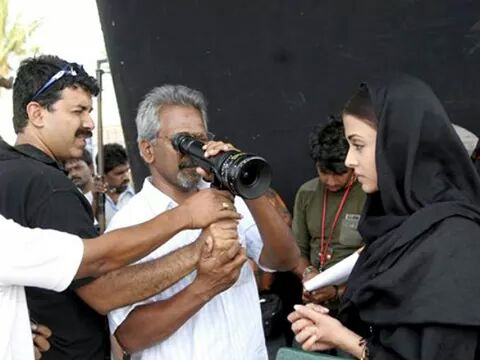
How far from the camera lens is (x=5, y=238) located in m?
1.24

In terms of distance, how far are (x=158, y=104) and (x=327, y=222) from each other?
1424mm

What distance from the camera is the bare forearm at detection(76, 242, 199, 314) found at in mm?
1459

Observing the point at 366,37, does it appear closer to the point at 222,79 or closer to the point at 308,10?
the point at 308,10

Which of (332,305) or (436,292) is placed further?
(332,305)

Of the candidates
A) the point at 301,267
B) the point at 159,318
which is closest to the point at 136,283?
the point at 159,318

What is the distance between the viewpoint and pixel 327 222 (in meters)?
2.97

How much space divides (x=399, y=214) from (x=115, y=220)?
0.83 m

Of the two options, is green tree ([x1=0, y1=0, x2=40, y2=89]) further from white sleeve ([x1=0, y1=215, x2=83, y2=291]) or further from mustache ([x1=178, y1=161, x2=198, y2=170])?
white sleeve ([x1=0, y1=215, x2=83, y2=291])

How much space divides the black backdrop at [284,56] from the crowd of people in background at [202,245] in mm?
2282

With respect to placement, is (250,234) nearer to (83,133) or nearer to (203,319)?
(203,319)

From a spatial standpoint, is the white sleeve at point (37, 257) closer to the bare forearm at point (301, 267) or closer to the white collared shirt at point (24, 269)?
the white collared shirt at point (24, 269)

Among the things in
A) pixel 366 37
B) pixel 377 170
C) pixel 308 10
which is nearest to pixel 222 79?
pixel 308 10

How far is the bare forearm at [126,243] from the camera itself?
1.33 meters

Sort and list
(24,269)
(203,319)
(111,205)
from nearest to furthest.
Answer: (24,269) < (203,319) < (111,205)
